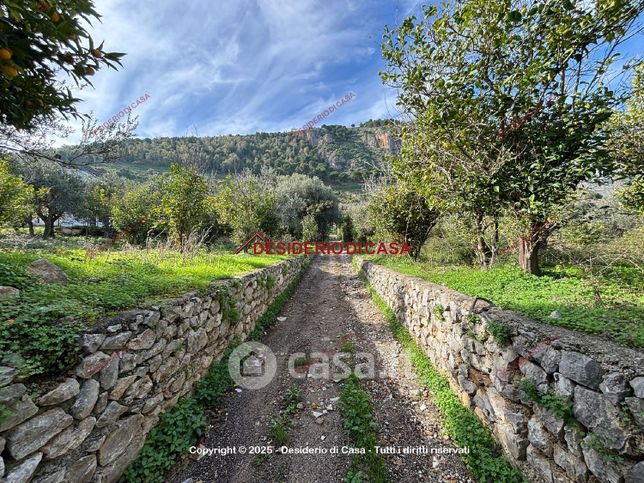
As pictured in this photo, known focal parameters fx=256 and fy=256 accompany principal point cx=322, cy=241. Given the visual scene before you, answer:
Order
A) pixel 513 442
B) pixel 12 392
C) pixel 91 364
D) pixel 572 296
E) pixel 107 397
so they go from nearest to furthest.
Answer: pixel 12 392 < pixel 91 364 < pixel 107 397 < pixel 513 442 < pixel 572 296

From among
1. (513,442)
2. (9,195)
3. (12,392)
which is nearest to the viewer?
(12,392)

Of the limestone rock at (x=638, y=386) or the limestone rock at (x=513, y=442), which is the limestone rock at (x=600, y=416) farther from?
the limestone rock at (x=513, y=442)

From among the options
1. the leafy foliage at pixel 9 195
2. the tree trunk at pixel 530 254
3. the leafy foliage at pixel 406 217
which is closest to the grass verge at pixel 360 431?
Result: the tree trunk at pixel 530 254

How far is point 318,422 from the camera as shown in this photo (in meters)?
3.12

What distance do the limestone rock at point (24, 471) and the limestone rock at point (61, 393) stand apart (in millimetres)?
283

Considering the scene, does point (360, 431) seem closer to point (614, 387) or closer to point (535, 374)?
point (535, 374)

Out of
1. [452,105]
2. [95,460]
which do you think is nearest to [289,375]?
[95,460]

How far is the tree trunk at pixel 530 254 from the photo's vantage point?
501 centimetres

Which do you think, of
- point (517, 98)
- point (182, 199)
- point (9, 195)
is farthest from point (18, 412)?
point (9, 195)

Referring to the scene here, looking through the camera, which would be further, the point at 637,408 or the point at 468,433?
the point at 468,433

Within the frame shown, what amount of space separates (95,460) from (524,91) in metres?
6.97

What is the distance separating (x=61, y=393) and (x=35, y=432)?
0.21 metres

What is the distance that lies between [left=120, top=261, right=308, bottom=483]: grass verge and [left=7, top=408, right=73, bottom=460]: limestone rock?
3.05 ft

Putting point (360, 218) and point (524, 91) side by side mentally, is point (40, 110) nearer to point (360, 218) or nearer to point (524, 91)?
point (524, 91)
